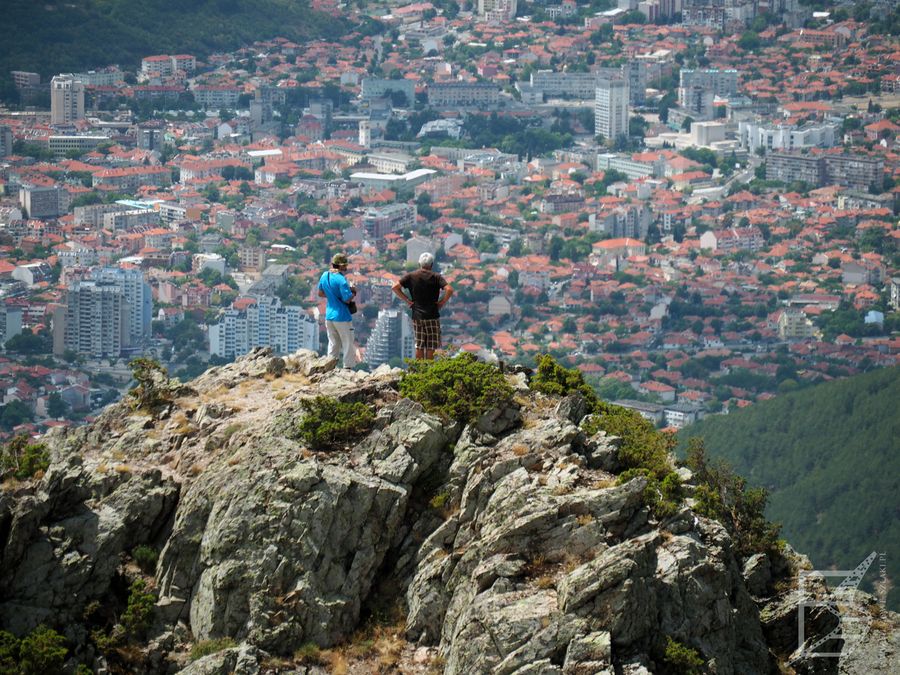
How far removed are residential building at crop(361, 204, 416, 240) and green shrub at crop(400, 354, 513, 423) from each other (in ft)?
393

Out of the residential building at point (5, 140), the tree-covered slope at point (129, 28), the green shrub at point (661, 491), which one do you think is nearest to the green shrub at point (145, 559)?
the green shrub at point (661, 491)

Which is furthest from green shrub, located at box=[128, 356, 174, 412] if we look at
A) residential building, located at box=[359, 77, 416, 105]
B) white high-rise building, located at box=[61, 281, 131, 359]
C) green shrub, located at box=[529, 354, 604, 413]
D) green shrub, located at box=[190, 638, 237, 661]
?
residential building, located at box=[359, 77, 416, 105]

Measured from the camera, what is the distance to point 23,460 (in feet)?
57.1

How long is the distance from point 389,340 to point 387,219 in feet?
128

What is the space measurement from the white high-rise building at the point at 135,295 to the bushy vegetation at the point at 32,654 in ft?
307

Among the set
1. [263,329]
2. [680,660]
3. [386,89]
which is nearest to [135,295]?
[263,329]

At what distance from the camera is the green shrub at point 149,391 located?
63.3 ft

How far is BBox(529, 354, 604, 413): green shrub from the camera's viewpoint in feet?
59.2

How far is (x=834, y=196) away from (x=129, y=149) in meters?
53.4

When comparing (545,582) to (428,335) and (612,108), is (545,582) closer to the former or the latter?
(428,335)

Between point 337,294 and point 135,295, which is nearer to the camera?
point 337,294

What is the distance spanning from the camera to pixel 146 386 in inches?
762

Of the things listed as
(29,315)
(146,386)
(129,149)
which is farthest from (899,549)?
(129,149)

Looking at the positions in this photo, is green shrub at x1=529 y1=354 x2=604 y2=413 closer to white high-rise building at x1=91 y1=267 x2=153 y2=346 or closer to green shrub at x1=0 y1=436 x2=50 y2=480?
green shrub at x1=0 y1=436 x2=50 y2=480
